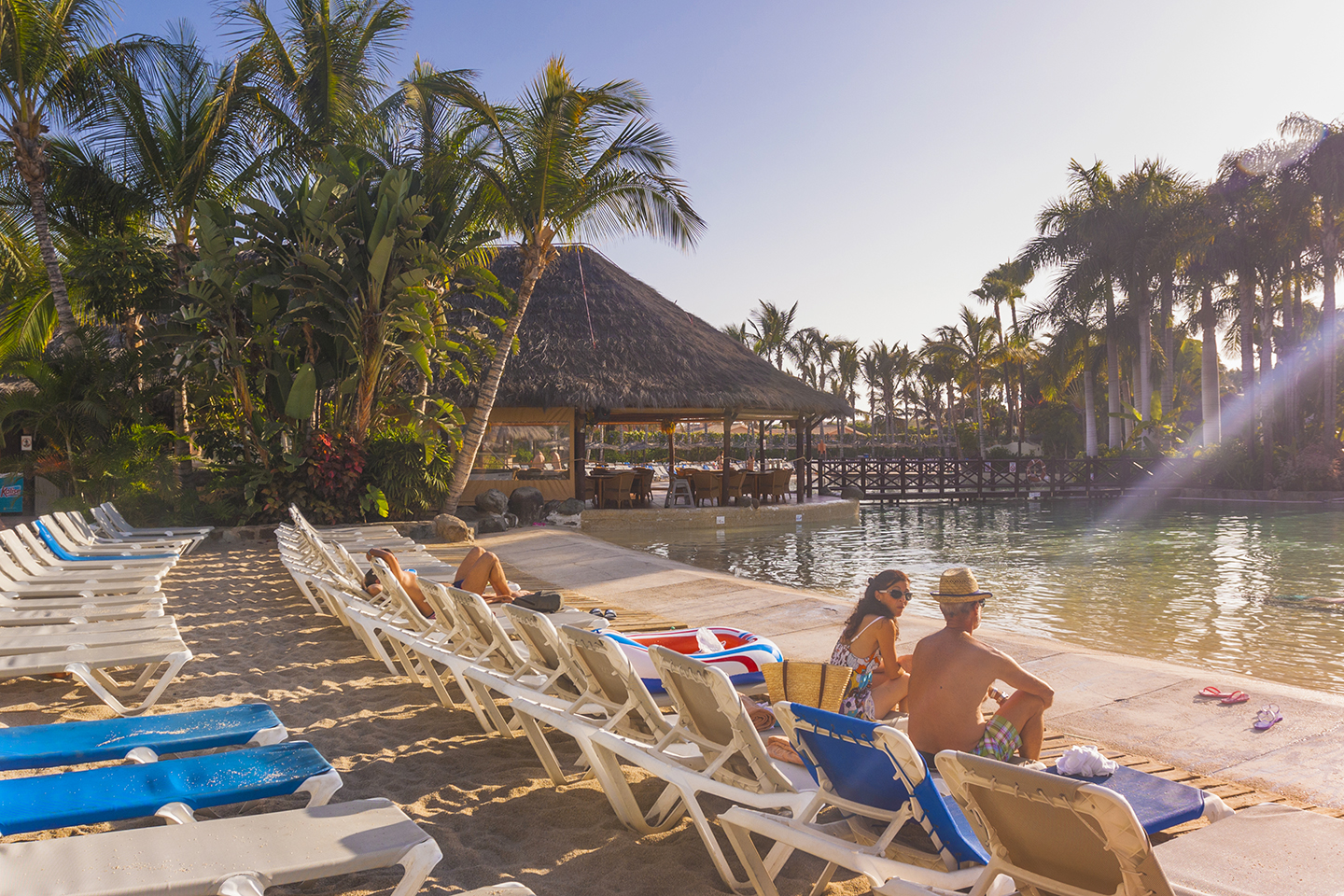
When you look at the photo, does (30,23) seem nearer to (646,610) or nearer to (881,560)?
(646,610)

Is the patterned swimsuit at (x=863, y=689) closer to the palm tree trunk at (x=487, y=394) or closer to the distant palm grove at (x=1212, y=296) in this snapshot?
the palm tree trunk at (x=487, y=394)

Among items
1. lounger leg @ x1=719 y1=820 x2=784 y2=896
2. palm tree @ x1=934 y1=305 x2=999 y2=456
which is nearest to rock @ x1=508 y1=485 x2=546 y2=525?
lounger leg @ x1=719 y1=820 x2=784 y2=896

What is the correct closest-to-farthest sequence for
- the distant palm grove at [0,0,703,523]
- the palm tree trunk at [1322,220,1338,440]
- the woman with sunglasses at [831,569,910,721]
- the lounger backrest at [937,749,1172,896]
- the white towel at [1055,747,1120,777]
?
1. the lounger backrest at [937,749,1172,896]
2. the white towel at [1055,747,1120,777]
3. the woman with sunglasses at [831,569,910,721]
4. the distant palm grove at [0,0,703,523]
5. the palm tree trunk at [1322,220,1338,440]

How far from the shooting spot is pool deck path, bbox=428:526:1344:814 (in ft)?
13.2

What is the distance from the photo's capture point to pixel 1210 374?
2891 centimetres

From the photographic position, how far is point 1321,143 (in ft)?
78.8

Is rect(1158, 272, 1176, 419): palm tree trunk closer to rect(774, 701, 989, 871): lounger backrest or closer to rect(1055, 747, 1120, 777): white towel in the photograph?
rect(1055, 747, 1120, 777): white towel

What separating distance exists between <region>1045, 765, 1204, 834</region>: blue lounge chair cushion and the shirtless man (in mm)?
177

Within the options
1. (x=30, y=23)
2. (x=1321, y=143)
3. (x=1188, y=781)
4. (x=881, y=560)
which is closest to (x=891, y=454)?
(x=1321, y=143)

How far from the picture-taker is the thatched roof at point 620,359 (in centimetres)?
1792

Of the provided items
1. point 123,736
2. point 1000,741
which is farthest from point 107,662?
point 1000,741

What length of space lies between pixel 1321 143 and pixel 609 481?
71.0 feet

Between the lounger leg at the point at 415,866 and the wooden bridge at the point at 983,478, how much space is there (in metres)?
22.5

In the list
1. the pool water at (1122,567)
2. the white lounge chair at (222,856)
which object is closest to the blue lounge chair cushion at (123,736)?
the white lounge chair at (222,856)
